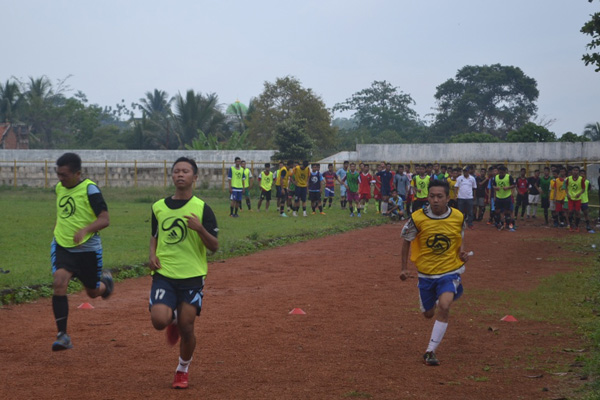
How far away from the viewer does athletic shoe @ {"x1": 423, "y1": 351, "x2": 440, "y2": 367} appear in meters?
7.19

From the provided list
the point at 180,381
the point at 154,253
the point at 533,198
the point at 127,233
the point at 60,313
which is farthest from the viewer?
the point at 533,198

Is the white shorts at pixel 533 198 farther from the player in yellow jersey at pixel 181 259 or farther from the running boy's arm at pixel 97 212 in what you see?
the player in yellow jersey at pixel 181 259

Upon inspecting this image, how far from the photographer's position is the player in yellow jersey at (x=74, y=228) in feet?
25.1

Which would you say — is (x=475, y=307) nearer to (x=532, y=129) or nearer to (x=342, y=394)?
(x=342, y=394)

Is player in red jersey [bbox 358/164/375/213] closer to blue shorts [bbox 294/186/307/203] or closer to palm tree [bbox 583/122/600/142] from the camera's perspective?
blue shorts [bbox 294/186/307/203]

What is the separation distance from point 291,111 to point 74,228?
165 feet

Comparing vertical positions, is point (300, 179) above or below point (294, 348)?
above

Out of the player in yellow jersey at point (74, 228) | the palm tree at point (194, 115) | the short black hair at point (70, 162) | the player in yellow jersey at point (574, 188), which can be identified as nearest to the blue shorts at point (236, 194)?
the player in yellow jersey at point (574, 188)

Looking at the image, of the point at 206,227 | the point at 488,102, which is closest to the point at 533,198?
the point at 206,227

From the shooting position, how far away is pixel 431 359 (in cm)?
720

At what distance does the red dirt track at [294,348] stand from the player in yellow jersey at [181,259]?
0.45 m

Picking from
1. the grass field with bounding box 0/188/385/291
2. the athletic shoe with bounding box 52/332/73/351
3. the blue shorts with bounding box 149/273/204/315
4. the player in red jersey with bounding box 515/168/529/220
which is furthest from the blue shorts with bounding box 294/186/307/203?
the blue shorts with bounding box 149/273/204/315

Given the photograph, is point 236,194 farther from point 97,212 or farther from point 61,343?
point 61,343

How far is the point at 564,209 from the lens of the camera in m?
24.7
